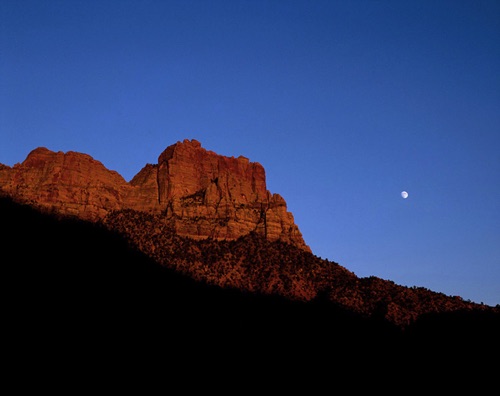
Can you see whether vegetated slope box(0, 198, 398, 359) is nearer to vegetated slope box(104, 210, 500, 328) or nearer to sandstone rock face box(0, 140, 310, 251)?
vegetated slope box(104, 210, 500, 328)

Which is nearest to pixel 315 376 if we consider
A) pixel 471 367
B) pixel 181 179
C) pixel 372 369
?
pixel 372 369

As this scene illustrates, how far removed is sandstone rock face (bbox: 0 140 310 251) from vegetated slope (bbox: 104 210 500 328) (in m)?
4.58

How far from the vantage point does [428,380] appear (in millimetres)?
73875

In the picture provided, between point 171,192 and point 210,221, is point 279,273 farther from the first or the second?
point 171,192

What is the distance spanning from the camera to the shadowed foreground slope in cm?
6788

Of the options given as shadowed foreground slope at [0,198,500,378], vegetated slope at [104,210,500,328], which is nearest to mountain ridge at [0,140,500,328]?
vegetated slope at [104,210,500,328]

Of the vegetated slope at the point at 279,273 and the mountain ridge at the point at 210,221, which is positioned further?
the mountain ridge at the point at 210,221

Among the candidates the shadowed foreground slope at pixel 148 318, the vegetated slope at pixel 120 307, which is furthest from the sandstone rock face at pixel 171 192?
the shadowed foreground slope at pixel 148 318

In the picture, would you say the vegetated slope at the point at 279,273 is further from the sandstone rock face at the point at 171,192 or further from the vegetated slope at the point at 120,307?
the sandstone rock face at the point at 171,192

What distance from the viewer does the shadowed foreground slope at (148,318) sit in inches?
2672

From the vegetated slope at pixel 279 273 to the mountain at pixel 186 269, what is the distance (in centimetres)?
27

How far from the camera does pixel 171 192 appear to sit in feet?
408

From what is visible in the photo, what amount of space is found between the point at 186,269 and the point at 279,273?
14.5m

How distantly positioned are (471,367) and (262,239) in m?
47.1
